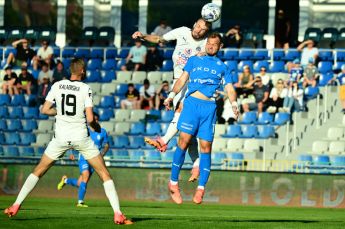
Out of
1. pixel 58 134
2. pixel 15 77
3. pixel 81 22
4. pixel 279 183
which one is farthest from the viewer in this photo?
pixel 81 22

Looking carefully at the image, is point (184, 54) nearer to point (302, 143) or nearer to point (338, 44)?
point (302, 143)

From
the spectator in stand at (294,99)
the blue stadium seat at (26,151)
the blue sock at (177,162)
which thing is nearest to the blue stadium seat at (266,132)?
the spectator in stand at (294,99)

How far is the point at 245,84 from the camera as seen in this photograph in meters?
32.1

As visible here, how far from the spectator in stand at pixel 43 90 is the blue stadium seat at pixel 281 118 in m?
6.86

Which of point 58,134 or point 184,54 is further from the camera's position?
point 184,54

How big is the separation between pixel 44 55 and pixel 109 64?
1.99 metres

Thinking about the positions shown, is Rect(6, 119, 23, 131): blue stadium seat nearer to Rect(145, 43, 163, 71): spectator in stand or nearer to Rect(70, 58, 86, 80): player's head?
Rect(145, 43, 163, 71): spectator in stand

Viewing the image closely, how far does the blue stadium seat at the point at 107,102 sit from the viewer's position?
33.6 m

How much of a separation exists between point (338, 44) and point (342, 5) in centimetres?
211

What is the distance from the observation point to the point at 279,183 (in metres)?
26.2

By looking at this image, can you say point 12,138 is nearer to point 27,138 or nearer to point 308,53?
point 27,138

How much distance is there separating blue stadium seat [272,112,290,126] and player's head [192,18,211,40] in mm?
13751

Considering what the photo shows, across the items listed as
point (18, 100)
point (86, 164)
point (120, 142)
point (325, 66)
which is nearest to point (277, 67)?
point (325, 66)

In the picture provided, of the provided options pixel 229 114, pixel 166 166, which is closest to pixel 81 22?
pixel 229 114
